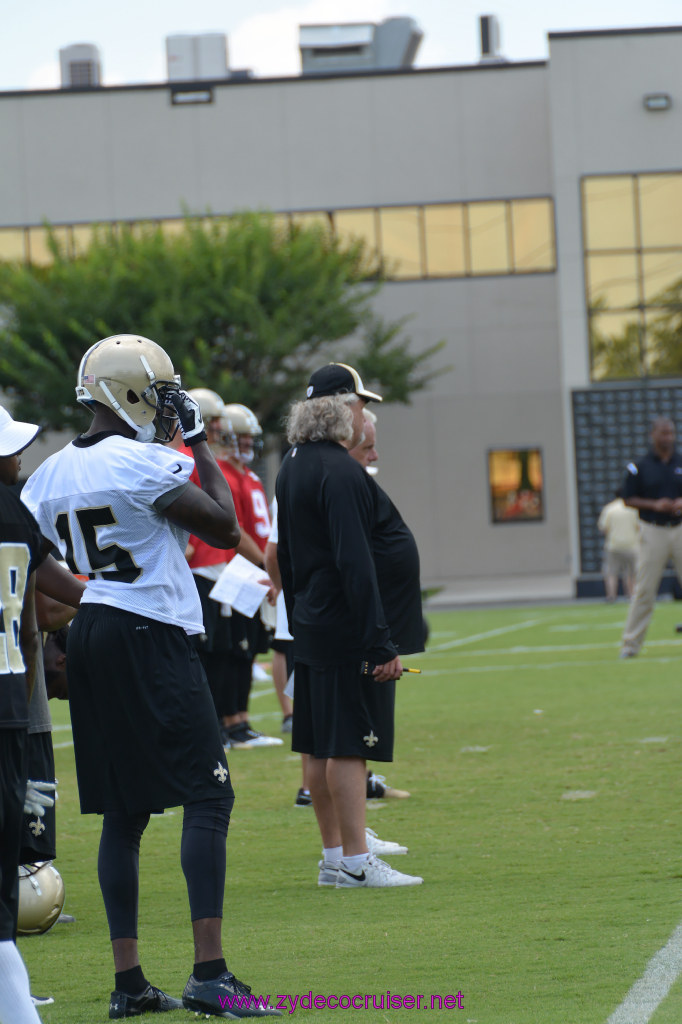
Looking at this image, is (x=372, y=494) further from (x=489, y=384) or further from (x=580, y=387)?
(x=489, y=384)

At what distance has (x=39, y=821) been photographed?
491 centimetres

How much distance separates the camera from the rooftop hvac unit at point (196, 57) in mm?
37031

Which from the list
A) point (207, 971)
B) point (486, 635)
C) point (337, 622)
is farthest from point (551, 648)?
point (207, 971)

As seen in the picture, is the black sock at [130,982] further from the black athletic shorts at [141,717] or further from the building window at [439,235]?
the building window at [439,235]

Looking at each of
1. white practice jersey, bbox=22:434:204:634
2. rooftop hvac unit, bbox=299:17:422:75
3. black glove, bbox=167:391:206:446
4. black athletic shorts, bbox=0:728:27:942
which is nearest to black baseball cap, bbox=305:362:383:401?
black glove, bbox=167:391:206:446

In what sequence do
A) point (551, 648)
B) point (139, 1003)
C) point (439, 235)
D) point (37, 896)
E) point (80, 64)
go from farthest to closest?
point (80, 64), point (439, 235), point (551, 648), point (37, 896), point (139, 1003)

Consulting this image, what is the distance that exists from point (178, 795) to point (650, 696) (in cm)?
761

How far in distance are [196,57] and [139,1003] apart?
35659 mm

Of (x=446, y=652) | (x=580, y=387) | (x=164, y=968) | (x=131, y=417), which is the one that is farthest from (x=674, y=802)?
(x=580, y=387)

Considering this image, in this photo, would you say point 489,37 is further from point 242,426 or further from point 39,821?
point 39,821

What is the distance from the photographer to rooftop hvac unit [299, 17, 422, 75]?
38125mm

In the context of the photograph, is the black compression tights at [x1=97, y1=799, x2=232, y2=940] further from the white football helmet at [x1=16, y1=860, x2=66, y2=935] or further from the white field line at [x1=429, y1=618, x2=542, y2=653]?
the white field line at [x1=429, y1=618, x2=542, y2=653]

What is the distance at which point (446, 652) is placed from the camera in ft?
56.2
